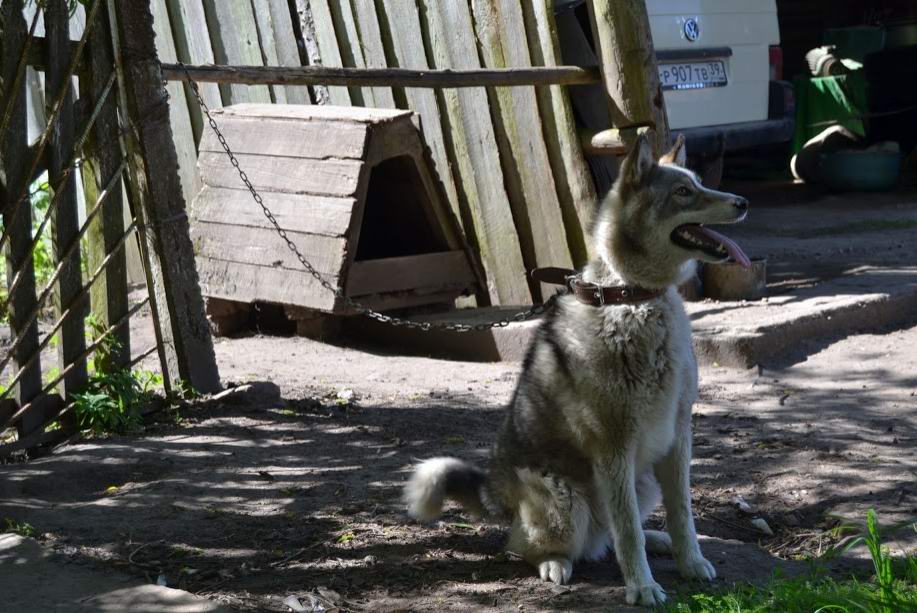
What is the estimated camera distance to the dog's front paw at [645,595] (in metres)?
3.74

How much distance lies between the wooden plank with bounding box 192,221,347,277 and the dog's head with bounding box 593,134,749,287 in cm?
361

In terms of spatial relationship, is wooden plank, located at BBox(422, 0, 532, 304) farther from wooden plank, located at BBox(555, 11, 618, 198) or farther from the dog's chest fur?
the dog's chest fur

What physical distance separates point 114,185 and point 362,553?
2679 mm

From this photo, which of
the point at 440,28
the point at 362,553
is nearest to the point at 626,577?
the point at 362,553

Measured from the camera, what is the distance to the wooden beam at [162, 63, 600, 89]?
20.3 ft

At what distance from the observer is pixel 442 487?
416 centimetres

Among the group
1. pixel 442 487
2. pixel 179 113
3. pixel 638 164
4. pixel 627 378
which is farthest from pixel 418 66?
pixel 627 378

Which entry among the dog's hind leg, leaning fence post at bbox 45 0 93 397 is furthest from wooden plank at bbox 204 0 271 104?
the dog's hind leg

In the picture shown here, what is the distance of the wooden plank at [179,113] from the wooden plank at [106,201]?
Answer: 3.33m

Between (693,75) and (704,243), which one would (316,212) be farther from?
(704,243)

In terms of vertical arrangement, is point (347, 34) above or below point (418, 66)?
above

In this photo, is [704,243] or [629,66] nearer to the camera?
[704,243]

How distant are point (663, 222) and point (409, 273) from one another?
4183 millimetres

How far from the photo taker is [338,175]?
750cm
